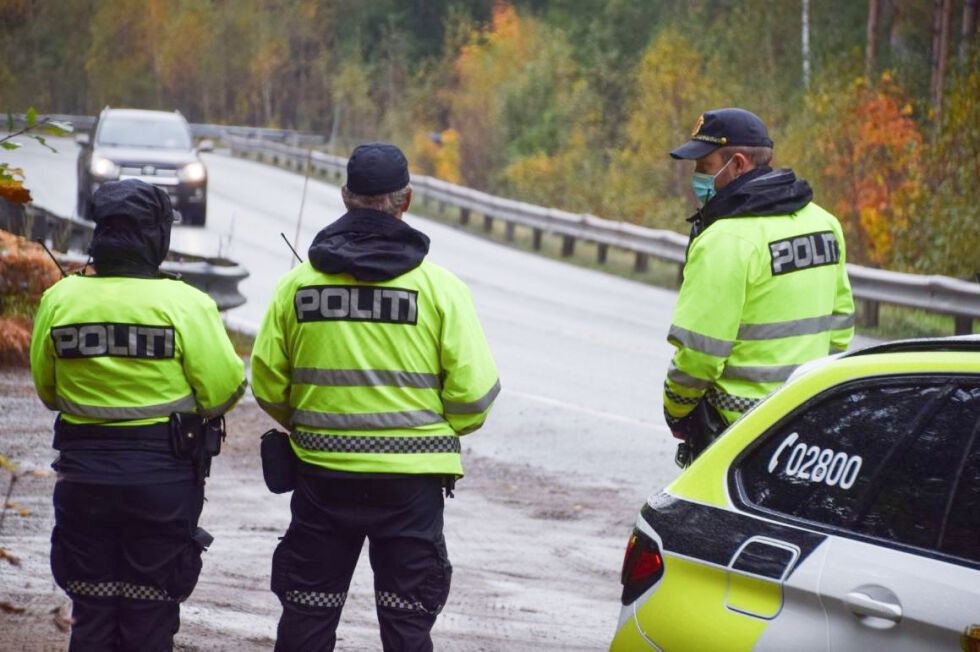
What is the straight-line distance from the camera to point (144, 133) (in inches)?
953

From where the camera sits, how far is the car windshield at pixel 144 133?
23750 mm

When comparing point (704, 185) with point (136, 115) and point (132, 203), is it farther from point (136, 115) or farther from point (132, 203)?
point (136, 115)

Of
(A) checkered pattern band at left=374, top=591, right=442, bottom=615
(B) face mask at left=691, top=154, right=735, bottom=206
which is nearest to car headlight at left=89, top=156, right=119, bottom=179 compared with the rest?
(B) face mask at left=691, top=154, right=735, bottom=206

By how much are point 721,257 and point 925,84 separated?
24.9 metres

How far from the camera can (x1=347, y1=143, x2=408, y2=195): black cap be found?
14.3 ft

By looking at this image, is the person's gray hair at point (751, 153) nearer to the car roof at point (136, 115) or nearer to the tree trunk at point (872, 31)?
the car roof at point (136, 115)

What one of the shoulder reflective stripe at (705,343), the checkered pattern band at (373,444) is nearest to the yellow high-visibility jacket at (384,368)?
the checkered pattern band at (373,444)

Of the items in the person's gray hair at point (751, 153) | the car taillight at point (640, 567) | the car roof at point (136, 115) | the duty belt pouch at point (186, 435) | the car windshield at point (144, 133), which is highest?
the person's gray hair at point (751, 153)

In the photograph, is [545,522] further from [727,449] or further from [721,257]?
[727,449]

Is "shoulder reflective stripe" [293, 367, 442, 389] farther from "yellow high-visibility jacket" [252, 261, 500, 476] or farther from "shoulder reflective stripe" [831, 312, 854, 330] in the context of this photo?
"shoulder reflective stripe" [831, 312, 854, 330]

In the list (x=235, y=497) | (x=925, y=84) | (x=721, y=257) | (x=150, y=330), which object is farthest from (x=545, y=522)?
(x=925, y=84)

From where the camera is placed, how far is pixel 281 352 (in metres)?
4.43

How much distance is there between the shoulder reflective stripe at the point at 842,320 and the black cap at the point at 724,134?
702mm

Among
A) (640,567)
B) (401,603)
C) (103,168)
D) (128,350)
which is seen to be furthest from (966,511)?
(103,168)
